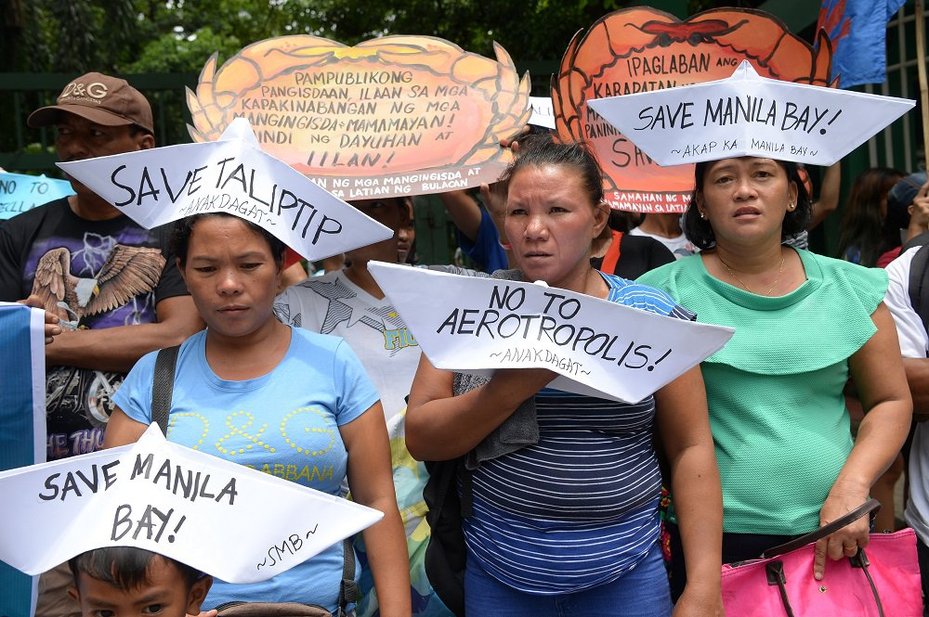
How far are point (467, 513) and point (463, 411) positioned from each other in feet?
1.16

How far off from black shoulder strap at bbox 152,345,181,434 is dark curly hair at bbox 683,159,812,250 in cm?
151

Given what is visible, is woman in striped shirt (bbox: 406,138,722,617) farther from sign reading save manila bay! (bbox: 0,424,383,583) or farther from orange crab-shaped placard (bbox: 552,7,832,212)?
orange crab-shaped placard (bbox: 552,7,832,212)

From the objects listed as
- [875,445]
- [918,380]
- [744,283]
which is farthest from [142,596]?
[918,380]

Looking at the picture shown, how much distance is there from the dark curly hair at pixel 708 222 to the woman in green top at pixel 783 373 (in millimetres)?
29

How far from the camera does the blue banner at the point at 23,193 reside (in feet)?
14.6

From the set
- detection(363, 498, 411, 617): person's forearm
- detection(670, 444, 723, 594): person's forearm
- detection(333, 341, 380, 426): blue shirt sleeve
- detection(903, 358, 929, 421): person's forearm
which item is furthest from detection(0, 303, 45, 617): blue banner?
detection(903, 358, 929, 421): person's forearm

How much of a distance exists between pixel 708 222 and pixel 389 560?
1358mm

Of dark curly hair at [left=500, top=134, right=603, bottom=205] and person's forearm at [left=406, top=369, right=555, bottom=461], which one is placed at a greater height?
dark curly hair at [left=500, top=134, right=603, bottom=205]

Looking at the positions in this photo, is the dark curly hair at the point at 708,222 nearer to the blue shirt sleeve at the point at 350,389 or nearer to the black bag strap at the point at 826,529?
the black bag strap at the point at 826,529

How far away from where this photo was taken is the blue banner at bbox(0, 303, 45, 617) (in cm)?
278

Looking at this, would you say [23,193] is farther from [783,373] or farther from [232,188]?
[783,373]

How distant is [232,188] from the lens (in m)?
2.70

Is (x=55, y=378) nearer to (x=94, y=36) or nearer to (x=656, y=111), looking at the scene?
(x=656, y=111)

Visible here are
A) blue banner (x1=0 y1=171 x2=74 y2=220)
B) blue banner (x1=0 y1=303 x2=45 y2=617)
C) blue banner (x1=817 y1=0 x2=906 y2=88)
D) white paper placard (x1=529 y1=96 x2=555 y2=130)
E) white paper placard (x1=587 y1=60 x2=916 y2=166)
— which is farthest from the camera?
blue banner (x1=817 y1=0 x2=906 y2=88)
